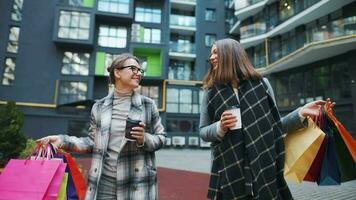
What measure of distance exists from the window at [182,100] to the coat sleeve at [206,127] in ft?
89.5

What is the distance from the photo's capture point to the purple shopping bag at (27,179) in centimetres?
211

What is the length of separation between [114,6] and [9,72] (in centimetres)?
1112

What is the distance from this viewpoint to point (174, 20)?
107 ft

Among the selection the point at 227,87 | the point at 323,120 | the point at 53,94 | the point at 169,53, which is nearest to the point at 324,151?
the point at 323,120

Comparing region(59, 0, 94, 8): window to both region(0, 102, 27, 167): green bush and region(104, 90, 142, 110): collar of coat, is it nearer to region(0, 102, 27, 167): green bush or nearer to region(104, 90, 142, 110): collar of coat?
region(0, 102, 27, 167): green bush

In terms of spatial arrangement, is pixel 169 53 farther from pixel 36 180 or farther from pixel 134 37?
pixel 36 180

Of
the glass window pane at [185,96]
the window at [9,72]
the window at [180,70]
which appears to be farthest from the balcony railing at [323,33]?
the window at [9,72]

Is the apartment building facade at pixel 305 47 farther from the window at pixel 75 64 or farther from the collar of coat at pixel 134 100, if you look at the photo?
the collar of coat at pixel 134 100

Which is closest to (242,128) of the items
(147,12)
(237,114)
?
(237,114)

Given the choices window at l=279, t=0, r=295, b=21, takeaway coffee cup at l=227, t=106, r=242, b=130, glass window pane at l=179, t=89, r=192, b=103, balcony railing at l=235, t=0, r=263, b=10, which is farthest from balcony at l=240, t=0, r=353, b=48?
takeaway coffee cup at l=227, t=106, r=242, b=130

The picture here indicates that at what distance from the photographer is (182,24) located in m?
32.9

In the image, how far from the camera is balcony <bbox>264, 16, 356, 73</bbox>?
1810cm

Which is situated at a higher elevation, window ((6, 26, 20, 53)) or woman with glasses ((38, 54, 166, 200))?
window ((6, 26, 20, 53))

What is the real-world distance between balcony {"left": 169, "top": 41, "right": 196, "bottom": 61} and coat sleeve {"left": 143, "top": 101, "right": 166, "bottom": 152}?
2923 centimetres
